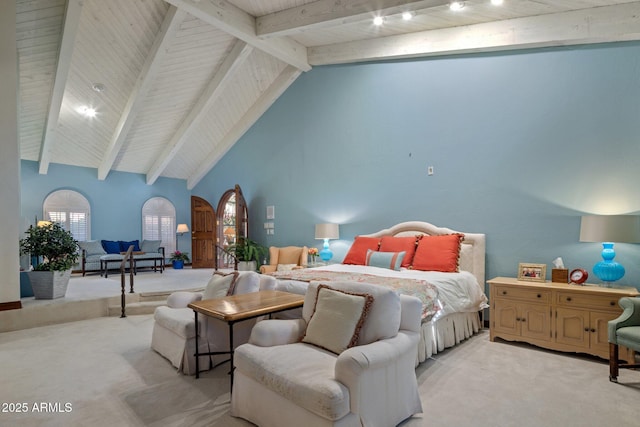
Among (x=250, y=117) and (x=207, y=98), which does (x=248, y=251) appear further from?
(x=207, y=98)

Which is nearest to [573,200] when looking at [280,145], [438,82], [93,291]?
[438,82]

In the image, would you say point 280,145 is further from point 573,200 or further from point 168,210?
point 573,200

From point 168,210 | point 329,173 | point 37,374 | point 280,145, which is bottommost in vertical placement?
point 37,374

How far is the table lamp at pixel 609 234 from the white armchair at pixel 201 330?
3.24m

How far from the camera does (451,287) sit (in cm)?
381

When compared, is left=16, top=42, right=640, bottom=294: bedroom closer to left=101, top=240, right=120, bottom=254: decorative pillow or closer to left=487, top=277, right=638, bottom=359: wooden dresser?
left=487, top=277, right=638, bottom=359: wooden dresser

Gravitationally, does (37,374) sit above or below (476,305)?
below

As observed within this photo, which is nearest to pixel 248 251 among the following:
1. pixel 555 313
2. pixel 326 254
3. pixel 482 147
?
pixel 326 254

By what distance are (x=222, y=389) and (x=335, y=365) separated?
1323 mm

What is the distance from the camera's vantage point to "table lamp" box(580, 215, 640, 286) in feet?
10.8

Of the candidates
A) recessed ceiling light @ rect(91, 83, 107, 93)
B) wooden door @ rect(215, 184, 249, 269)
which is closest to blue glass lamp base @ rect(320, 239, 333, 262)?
wooden door @ rect(215, 184, 249, 269)

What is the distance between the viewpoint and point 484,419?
2.34m

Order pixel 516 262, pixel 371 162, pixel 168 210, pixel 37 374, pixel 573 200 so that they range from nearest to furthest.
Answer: pixel 37 374 → pixel 573 200 → pixel 516 262 → pixel 371 162 → pixel 168 210

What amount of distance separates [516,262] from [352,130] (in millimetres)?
3240
